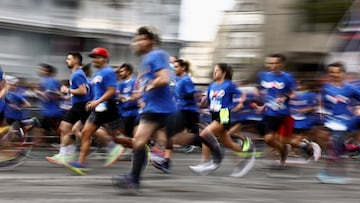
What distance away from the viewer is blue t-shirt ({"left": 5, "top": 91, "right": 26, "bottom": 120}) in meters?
12.0

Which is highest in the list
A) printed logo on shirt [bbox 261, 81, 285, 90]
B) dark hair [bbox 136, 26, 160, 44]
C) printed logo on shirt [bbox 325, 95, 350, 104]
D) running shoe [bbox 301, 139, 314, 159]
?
dark hair [bbox 136, 26, 160, 44]

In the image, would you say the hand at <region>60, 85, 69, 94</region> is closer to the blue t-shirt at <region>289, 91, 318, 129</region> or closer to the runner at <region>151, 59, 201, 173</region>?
the runner at <region>151, 59, 201, 173</region>

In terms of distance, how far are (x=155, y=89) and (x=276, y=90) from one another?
2842 millimetres

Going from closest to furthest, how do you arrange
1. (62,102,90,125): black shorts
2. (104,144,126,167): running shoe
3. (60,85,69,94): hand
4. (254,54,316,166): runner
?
(62,102,90,125): black shorts
(254,54,316,166): runner
(104,144,126,167): running shoe
(60,85,69,94): hand

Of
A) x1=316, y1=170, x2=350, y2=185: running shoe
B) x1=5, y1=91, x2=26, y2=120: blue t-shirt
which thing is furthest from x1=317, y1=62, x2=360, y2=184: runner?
x1=5, y1=91, x2=26, y2=120: blue t-shirt

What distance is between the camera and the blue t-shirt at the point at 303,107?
43.1ft

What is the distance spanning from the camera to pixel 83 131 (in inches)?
386

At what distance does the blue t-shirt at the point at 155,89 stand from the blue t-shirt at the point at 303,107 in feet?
16.9

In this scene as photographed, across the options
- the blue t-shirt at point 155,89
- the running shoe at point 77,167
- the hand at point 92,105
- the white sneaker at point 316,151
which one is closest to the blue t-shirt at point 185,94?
the hand at point 92,105

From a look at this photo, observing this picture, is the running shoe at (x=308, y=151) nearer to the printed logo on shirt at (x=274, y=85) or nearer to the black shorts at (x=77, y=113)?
the printed logo on shirt at (x=274, y=85)

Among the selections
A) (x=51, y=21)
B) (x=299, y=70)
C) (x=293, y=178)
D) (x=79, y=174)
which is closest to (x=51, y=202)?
(x=79, y=174)

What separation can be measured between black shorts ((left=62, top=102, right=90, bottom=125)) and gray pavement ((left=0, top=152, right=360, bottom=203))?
2.30ft

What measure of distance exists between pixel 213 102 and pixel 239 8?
22.8m

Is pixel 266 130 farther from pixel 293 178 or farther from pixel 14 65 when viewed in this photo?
pixel 14 65
